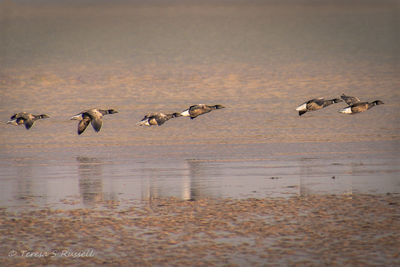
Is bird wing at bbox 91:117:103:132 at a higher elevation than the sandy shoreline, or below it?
higher

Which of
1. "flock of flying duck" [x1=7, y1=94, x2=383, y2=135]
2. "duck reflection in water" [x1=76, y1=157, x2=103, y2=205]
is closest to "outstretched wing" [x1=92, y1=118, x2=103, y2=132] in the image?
"flock of flying duck" [x1=7, y1=94, x2=383, y2=135]

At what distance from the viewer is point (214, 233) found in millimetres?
15094

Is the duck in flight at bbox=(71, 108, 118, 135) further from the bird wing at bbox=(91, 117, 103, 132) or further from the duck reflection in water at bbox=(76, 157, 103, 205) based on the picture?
the duck reflection in water at bbox=(76, 157, 103, 205)

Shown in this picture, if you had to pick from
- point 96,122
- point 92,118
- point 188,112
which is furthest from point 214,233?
point 188,112

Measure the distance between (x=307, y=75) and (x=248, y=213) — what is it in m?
87.7

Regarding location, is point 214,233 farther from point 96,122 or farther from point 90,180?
point 96,122

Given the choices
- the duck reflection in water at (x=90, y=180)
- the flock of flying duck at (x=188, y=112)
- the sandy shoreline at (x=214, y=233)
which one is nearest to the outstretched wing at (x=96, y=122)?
the flock of flying duck at (x=188, y=112)

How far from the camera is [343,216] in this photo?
16438 mm

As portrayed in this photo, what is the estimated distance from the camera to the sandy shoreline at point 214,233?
520 inches

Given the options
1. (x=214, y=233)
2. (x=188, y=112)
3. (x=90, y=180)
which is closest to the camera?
(x=214, y=233)

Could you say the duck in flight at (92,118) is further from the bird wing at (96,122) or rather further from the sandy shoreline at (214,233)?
the sandy shoreline at (214,233)

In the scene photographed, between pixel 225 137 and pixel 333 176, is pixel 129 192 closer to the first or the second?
pixel 333 176

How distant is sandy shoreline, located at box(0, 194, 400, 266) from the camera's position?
13195 millimetres

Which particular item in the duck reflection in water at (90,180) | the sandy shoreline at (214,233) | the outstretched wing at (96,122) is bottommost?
the sandy shoreline at (214,233)
